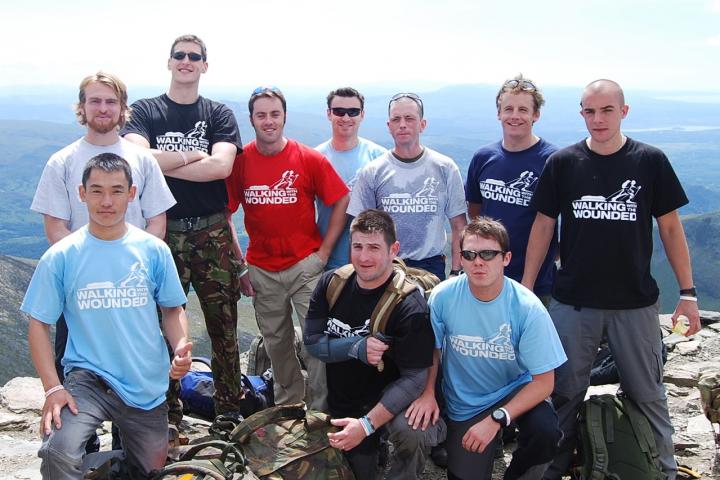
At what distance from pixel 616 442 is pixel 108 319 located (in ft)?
15.6

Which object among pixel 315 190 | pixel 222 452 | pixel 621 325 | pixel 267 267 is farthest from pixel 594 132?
pixel 222 452

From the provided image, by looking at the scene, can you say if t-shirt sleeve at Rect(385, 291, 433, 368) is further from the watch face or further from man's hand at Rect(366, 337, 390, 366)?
the watch face

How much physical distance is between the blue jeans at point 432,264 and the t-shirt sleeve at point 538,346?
2104 mm

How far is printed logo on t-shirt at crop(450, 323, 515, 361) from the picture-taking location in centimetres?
541

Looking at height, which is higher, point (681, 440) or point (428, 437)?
point (428, 437)

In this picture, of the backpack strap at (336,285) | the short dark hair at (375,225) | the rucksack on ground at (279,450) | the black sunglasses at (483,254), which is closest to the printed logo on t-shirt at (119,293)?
the rucksack on ground at (279,450)

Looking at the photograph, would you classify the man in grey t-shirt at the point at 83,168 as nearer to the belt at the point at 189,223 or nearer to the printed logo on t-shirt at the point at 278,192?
the belt at the point at 189,223

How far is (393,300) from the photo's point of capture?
219 inches

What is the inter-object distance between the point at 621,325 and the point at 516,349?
1.30 m

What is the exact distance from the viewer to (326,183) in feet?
24.6

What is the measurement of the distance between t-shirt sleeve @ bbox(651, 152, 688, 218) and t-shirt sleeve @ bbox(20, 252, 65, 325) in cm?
542

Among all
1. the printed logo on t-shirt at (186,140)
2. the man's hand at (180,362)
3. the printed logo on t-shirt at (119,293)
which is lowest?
the man's hand at (180,362)

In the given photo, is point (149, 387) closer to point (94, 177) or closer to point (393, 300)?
point (94, 177)

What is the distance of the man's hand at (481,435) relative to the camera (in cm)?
519
